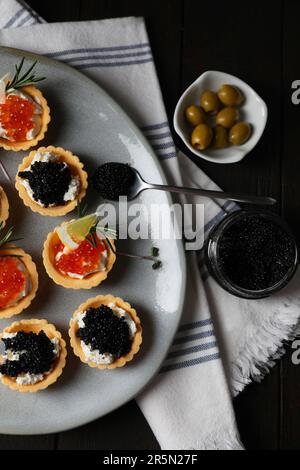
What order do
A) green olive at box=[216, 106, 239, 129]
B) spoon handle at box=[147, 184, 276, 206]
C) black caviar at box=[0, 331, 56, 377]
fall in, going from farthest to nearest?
green olive at box=[216, 106, 239, 129], spoon handle at box=[147, 184, 276, 206], black caviar at box=[0, 331, 56, 377]

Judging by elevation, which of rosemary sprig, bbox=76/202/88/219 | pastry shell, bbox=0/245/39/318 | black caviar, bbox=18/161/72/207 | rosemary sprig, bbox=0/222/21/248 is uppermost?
black caviar, bbox=18/161/72/207

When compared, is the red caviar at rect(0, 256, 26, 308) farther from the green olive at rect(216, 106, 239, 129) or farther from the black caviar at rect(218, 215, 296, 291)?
the green olive at rect(216, 106, 239, 129)

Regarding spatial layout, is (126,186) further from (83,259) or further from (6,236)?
(6,236)

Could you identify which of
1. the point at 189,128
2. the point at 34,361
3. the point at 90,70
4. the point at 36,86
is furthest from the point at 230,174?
the point at 34,361

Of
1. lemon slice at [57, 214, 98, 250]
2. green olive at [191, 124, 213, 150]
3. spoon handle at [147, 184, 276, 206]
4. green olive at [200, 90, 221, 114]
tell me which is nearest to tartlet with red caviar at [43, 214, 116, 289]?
lemon slice at [57, 214, 98, 250]

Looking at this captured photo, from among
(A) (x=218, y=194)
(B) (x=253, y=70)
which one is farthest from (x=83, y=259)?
(B) (x=253, y=70)

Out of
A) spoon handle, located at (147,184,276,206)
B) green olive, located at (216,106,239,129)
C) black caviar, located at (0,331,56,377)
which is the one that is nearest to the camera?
black caviar, located at (0,331,56,377)

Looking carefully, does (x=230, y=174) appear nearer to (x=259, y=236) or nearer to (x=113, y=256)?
(x=259, y=236)

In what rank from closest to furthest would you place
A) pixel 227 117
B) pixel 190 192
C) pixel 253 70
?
1. pixel 190 192
2. pixel 227 117
3. pixel 253 70
